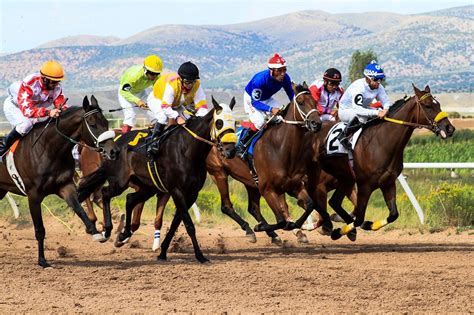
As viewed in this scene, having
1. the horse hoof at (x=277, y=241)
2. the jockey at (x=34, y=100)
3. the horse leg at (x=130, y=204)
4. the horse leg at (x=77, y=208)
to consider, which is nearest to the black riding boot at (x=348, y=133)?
the horse hoof at (x=277, y=241)

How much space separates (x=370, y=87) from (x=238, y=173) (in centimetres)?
199

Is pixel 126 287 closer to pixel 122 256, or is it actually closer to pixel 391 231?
pixel 122 256

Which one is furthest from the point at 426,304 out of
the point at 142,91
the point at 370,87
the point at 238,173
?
the point at 142,91

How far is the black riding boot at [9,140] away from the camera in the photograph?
10.6 m

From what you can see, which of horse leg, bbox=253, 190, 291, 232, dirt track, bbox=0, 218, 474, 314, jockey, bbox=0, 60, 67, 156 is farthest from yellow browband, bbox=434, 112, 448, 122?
jockey, bbox=0, 60, 67, 156

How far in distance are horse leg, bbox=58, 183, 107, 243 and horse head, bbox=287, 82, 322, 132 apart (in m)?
2.37

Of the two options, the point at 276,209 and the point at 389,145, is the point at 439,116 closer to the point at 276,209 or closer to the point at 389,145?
the point at 389,145

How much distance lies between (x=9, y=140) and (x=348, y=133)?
367 cm

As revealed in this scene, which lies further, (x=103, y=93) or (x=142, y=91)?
(x=103, y=93)

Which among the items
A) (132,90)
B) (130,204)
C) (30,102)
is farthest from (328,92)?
(30,102)

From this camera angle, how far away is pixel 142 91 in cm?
1291

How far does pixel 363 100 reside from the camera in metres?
11.7

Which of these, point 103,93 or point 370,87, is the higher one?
point 370,87

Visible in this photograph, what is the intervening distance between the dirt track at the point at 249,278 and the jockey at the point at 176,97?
1451 mm
